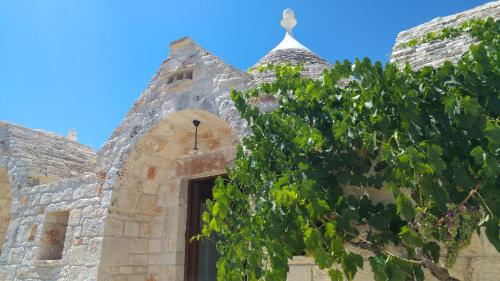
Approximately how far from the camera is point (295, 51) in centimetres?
541

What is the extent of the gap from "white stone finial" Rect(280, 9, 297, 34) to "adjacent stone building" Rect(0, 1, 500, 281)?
1.23 metres

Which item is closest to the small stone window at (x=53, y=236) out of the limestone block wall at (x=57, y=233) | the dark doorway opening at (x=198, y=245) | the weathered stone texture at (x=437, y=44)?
the limestone block wall at (x=57, y=233)

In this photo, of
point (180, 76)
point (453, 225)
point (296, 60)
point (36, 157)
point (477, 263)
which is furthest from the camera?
point (36, 157)

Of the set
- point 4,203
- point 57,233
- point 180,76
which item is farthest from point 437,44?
point 4,203

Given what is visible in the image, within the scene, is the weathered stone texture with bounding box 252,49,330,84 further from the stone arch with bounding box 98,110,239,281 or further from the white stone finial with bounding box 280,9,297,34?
the white stone finial with bounding box 280,9,297,34

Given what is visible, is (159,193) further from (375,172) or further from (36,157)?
(375,172)

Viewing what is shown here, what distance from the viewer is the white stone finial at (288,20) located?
6.78 m

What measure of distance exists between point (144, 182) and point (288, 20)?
3.71 m

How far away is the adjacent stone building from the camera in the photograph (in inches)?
170

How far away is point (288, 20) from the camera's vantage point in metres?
6.84

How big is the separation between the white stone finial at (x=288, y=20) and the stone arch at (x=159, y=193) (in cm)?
256

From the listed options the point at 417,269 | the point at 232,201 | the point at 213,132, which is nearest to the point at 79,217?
the point at 213,132

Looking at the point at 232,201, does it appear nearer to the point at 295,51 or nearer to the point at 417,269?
the point at 417,269

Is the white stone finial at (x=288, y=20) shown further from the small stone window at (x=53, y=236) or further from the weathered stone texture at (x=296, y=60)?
the small stone window at (x=53, y=236)
